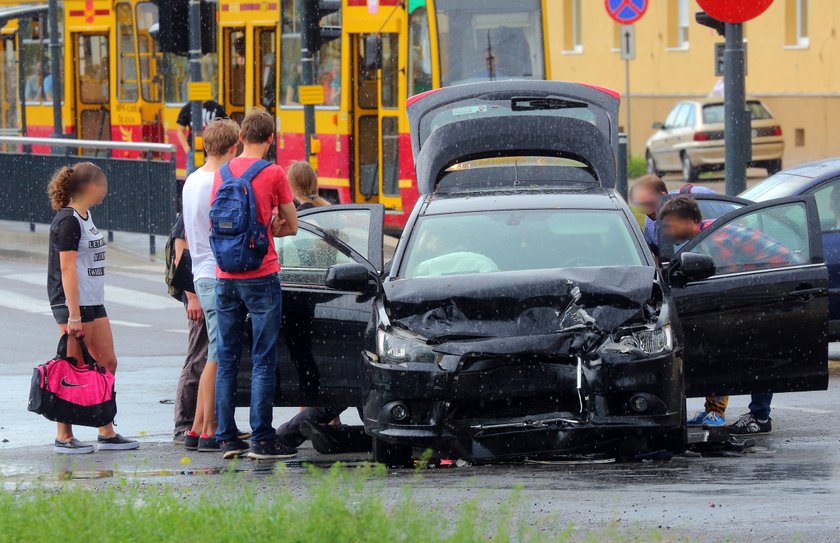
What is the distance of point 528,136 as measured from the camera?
11.1 metres

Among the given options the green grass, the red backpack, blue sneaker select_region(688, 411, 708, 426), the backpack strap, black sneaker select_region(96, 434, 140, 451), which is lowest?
black sneaker select_region(96, 434, 140, 451)

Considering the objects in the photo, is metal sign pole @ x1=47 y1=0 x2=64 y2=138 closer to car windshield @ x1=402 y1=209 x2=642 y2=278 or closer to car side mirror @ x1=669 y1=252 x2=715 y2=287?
car windshield @ x1=402 y1=209 x2=642 y2=278

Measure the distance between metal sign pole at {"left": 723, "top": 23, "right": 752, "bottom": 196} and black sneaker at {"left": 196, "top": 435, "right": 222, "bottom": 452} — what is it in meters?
Answer: 6.11

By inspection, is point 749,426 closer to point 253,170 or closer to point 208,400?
point 208,400

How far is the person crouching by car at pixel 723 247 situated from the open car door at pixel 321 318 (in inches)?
65.8

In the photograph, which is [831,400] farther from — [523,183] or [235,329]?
[235,329]

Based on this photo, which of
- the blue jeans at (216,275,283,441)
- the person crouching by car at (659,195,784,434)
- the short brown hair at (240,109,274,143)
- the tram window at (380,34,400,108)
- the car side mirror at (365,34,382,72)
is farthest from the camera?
the tram window at (380,34,400,108)

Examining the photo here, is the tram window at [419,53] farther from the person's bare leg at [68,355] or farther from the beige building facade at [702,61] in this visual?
the beige building facade at [702,61]

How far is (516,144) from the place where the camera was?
11.1 m

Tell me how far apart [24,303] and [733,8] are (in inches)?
320

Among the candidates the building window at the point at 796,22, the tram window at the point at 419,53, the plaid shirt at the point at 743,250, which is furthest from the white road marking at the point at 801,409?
the building window at the point at 796,22

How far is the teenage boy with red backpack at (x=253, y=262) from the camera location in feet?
29.4

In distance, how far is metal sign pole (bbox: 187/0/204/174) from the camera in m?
19.8

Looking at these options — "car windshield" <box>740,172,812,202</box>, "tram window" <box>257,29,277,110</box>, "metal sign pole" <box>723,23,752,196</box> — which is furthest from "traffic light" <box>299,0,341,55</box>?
"car windshield" <box>740,172,812,202</box>
